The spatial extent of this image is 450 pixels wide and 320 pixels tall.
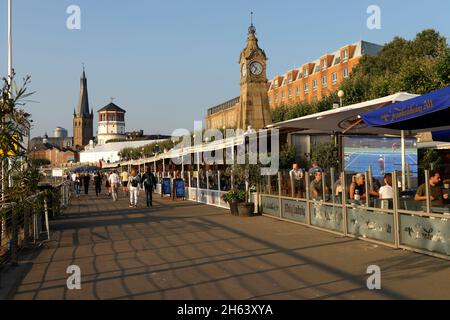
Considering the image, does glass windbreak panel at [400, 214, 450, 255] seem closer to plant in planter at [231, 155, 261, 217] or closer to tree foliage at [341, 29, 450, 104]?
plant in planter at [231, 155, 261, 217]

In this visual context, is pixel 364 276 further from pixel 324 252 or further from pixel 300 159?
pixel 300 159

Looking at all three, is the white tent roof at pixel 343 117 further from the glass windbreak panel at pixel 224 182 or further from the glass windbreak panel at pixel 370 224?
the glass windbreak panel at pixel 224 182

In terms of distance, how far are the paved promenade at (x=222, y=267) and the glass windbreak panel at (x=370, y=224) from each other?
30 centimetres

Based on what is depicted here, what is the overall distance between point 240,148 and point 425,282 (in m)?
14.0

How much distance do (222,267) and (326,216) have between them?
4613mm

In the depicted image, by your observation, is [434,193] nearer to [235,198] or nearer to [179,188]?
[235,198]

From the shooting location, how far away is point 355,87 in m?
40.6

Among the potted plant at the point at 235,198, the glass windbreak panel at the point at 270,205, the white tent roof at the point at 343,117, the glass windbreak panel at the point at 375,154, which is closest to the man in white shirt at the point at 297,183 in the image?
the glass windbreak panel at the point at 270,205

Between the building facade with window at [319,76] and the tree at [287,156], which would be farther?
the building facade with window at [319,76]

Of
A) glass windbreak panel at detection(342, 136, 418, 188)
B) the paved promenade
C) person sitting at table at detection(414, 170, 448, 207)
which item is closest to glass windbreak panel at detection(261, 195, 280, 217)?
the paved promenade

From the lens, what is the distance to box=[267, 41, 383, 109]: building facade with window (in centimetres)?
7544

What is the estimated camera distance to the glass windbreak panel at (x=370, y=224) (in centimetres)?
932

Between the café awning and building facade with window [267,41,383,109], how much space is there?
188 ft
